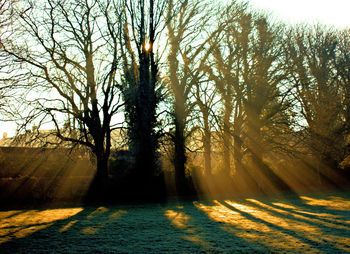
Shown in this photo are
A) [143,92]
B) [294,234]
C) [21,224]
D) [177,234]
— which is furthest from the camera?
[143,92]

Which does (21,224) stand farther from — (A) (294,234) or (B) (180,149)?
(B) (180,149)

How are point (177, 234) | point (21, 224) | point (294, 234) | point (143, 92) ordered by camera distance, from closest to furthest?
point (294, 234)
point (177, 234)
point (21, 224)
point (143, 92)

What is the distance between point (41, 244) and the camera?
21.9 feet

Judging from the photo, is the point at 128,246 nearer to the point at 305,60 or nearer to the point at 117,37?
the point at 117,37

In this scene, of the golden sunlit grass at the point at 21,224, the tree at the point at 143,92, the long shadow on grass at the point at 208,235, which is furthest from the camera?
the tree at the point at 143,92

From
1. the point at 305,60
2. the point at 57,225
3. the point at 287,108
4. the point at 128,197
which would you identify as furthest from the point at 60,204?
the point at 305,60

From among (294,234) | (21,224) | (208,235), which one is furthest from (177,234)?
(21,224)

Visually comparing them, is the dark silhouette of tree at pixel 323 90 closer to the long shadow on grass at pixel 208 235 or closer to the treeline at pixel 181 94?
the treeline at pixel 181 94

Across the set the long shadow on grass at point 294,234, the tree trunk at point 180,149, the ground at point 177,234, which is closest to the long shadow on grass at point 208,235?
the ground at point 177,234

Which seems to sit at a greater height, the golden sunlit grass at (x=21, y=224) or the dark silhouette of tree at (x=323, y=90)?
the dark silhouette of tree at (x=323, y=90)

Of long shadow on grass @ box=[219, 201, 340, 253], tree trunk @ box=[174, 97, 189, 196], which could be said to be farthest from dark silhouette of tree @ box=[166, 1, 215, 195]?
long shadow on grass @ box=[219, 201, 340, 253]

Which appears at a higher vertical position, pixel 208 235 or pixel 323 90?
pixel 323 90

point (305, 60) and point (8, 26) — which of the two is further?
point (305, 60)

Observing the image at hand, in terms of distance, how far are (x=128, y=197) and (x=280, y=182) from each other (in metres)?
11.5
